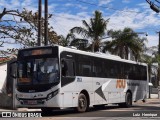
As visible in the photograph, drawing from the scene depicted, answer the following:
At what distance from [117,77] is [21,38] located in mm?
9221

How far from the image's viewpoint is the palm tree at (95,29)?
4388 cm

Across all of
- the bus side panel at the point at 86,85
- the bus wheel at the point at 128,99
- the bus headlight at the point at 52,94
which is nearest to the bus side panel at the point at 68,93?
the bus headlight at the point at 52,94

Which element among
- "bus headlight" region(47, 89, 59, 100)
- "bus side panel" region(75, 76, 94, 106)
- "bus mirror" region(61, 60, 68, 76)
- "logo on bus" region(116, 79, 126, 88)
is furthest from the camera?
"logo on bus" region(116, 79, 126, 88)

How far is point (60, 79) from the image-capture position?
60.9 ft

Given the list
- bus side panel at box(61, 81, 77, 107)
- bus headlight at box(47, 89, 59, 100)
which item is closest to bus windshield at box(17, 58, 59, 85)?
bus headlight at box(47, 89, 59, 100)

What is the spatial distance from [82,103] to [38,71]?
321 centimetres

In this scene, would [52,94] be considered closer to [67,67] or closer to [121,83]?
[67,67]

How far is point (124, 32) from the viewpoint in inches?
1778

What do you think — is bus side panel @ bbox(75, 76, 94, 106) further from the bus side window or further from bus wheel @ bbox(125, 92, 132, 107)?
bus wheel @ bbox(125, 92, 132, 107)

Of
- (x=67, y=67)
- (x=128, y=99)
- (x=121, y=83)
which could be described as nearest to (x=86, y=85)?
(x=67, y=67)

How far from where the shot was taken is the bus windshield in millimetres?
18562

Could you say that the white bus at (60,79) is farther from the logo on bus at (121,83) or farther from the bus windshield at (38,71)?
the logo on bus at (121,83)

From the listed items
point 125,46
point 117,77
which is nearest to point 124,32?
point 125,46

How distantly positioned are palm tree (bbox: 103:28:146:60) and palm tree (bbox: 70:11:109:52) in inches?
49.6
